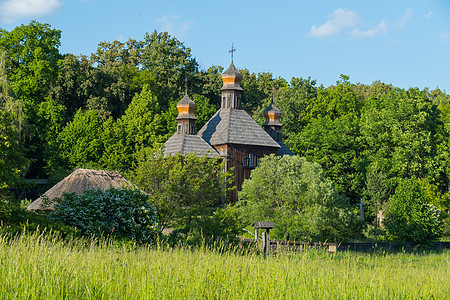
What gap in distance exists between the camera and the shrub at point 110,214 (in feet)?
59.1

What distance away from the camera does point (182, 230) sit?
77.2 ft

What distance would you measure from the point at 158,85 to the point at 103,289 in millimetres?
52435

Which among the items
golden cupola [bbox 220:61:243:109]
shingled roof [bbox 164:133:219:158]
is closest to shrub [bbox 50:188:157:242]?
shingled roof [bbox 164:133:219:158]

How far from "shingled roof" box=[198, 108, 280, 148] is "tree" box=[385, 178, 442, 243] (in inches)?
513

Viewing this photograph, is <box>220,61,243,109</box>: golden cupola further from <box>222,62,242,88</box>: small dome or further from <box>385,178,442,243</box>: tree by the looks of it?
<box>385,178,442,243</box>: tree

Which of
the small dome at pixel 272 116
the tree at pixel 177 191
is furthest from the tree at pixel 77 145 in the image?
the tree at pixel 177 191

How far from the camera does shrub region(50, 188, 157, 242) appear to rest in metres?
18.0

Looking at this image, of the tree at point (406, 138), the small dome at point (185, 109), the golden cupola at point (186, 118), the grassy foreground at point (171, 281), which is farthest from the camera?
the tree at point (406, 138)

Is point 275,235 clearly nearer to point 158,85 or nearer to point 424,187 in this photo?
point 424,187

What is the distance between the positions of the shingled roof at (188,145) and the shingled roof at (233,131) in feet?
3.93

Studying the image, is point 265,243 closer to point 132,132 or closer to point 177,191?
point 177,191

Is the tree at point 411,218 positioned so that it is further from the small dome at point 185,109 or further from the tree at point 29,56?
the tree at point 29,56

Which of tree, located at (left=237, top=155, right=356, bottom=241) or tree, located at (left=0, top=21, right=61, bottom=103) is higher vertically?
tree, located at (left=0, top=21, right=61, bottom=103)

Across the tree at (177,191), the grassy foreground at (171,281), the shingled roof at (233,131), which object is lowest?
the grassy foreground at (171,281)
